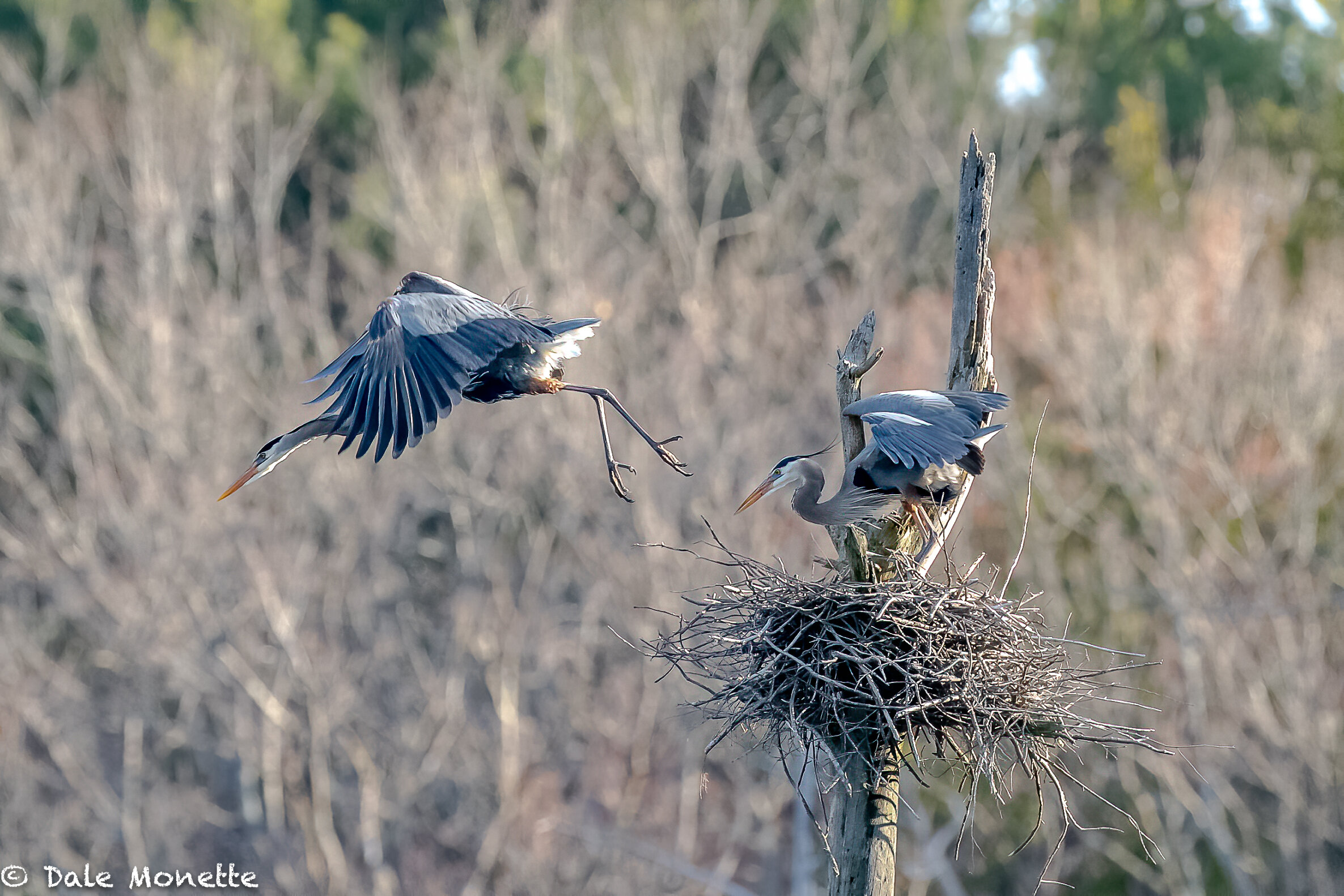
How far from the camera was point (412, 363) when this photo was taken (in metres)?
4.86

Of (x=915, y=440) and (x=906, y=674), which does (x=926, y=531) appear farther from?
(x=906, y=674)

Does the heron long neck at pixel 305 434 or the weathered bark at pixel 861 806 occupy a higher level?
the heron long neck at pixel 305 434

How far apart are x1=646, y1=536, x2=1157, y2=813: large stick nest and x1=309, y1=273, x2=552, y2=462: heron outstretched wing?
124cm

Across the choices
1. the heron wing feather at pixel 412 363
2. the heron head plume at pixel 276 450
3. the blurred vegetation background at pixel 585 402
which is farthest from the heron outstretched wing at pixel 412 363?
the blurred vegetation background at pixel 585 402

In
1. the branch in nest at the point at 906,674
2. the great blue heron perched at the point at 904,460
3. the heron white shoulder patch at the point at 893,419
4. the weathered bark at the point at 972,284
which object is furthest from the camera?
the weathered bark at the point at 972,284

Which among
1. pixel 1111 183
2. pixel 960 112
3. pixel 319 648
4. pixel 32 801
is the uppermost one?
pixel 960 112

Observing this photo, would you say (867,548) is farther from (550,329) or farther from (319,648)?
(319,648)

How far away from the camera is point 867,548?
542 centimetres

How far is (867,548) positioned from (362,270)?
53.3 feet

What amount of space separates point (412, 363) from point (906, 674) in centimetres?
229

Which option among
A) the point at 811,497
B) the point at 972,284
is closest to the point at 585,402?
the point at 811,497

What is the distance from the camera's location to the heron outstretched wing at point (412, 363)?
461cm

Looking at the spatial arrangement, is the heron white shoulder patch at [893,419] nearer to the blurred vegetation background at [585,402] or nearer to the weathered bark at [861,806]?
the weathered bark at [861,806]

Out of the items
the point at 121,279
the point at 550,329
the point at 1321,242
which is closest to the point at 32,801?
the point at 121,279
